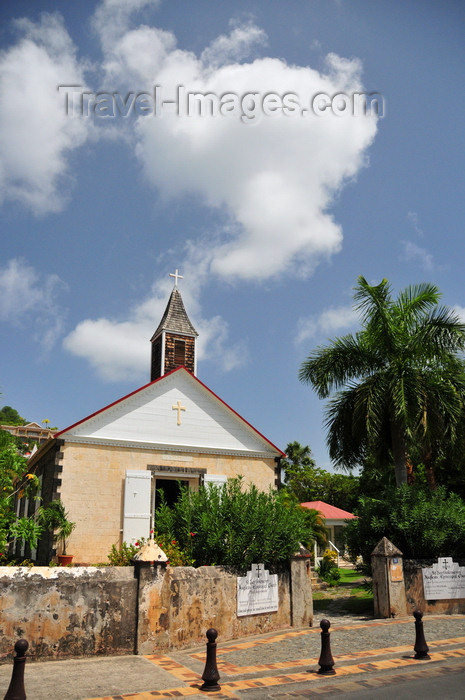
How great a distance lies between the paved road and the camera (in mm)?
7281

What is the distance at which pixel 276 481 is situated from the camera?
19016 millimetres

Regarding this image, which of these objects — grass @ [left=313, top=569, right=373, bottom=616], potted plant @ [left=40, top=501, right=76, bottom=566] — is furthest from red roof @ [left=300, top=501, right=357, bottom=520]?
potted plant @ [left=40, top=501, right=76, bottom=566]

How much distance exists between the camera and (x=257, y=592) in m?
11.4

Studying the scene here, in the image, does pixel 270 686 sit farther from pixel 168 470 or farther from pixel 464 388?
pixel 464 388

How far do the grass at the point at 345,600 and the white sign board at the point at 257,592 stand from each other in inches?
127

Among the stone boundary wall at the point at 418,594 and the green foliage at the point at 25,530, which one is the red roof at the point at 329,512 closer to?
the stone boundary wall at the point at 418,594

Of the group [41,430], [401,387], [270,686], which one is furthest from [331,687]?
[41,430]

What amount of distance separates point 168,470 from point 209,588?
6914mm

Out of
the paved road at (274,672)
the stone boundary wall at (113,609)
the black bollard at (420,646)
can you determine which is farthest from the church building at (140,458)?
the black bollard at (420,646)

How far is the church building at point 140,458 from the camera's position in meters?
16.0

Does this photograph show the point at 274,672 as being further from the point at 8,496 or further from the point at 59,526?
the point at 59,526

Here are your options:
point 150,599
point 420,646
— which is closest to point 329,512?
point 420,646

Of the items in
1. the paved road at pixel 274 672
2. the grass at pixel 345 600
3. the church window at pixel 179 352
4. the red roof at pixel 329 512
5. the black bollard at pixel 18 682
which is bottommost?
the grass at pixel 345 600

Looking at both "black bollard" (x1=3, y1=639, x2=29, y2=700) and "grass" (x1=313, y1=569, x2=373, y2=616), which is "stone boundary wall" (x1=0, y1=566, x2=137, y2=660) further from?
"grass" (x1=313, y1=569, x2=373, y2=616)
